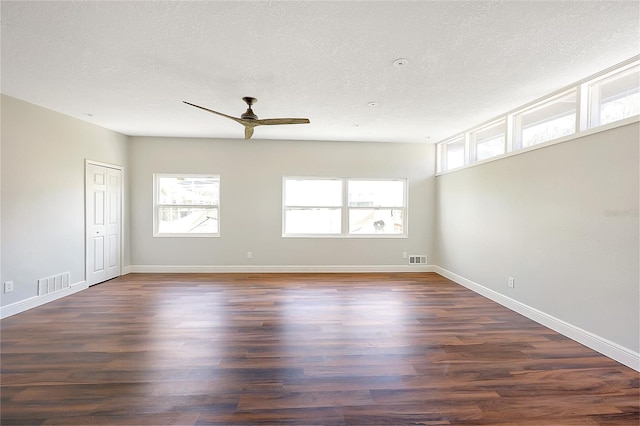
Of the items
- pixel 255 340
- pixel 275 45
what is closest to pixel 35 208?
pixel 255 340

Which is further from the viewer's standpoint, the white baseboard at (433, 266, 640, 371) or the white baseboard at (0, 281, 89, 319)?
the white baseboard at (0, 281, 89, 319)

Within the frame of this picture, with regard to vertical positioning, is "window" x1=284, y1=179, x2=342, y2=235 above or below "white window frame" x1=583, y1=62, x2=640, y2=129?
below

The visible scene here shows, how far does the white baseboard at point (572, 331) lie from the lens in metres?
2.35

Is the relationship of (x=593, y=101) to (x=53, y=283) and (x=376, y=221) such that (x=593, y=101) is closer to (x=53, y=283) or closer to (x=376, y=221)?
(x=376, y=221)

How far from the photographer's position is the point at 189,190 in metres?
5.62

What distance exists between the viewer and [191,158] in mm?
5508

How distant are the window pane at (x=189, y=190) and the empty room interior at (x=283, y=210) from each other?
0.04m

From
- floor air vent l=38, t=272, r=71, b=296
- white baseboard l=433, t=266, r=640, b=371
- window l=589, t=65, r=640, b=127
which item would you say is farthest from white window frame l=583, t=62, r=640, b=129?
floor air vent l=38, t=272, r=71, b=296

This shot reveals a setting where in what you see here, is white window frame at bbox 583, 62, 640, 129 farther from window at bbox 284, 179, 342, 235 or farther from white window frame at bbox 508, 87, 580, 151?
window at bbox 284, 179, 342, 235

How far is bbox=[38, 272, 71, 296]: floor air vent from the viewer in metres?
3.74

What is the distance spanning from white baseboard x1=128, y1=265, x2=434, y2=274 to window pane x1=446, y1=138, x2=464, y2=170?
2.08 metres

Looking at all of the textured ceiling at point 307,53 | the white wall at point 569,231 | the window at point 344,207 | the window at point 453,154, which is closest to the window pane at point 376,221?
the window at point 344,207

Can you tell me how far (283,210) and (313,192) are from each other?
2.33ft

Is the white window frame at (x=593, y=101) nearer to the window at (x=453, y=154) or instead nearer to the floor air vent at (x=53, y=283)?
the window at (x=453, y=154)
